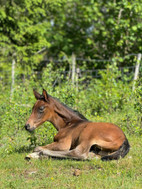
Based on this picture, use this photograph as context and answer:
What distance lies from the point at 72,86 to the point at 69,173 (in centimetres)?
455

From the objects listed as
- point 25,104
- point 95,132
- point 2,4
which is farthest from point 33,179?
point 2,4

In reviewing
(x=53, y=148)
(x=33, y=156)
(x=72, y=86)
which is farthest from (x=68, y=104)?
(x=33, y=156)

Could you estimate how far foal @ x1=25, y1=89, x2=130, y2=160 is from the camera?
5805 millimetres

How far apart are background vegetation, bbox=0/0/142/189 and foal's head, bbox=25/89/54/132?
0.66 m

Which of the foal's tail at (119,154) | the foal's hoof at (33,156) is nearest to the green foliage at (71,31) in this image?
the foal's hoof at (33,156)

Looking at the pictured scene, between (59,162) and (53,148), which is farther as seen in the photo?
(53,148)

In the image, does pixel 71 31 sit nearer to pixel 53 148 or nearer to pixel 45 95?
pixel 45 95

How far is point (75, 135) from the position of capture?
6188 mm

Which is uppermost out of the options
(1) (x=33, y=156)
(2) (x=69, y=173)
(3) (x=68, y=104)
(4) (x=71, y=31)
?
(4) (x=71, y=31)

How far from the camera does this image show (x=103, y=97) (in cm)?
1067

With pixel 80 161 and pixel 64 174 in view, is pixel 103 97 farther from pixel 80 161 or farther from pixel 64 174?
pixel 64 174

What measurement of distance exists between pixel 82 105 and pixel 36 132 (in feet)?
9.33

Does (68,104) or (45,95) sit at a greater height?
(45,95)

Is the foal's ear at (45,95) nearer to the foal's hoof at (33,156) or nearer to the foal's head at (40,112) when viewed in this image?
the foal's head at (40,112)
